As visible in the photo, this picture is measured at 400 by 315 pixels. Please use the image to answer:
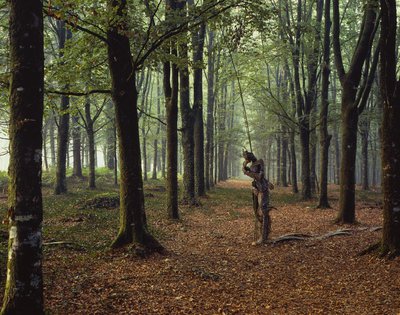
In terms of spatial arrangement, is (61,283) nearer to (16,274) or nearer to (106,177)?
(16,274)

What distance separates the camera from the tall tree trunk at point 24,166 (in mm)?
4078

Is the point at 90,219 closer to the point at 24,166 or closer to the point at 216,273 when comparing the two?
the point at 216,273

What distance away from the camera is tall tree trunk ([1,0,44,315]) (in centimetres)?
408

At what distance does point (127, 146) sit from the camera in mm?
8500

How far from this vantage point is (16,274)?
4.14 meters

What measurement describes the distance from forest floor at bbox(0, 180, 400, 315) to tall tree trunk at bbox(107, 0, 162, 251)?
20.3 inches

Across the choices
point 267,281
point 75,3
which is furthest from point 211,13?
point 267,281

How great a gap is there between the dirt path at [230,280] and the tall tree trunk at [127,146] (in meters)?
0.56

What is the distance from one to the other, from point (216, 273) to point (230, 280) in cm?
52

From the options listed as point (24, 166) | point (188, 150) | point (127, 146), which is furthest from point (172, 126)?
point (24, 166)

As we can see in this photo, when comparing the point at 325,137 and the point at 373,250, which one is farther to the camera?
the point at 325,137

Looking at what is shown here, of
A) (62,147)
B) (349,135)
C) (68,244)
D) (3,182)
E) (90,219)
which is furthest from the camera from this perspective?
(3,182)

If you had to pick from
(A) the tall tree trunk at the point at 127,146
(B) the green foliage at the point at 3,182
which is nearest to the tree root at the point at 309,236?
(A) the tall tree trunk at the point at 127,146

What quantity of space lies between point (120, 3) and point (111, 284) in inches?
231
